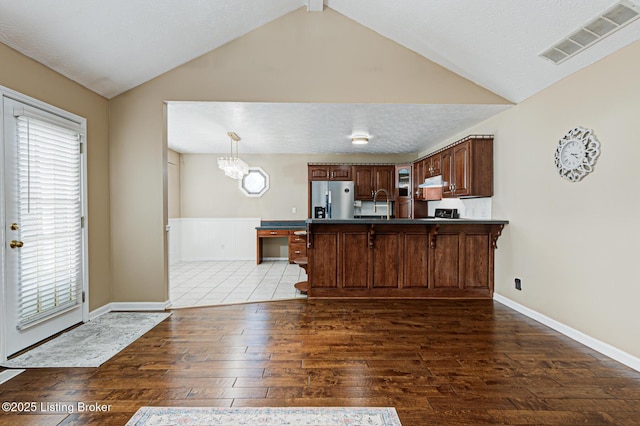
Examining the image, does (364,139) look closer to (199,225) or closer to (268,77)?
(268,77)

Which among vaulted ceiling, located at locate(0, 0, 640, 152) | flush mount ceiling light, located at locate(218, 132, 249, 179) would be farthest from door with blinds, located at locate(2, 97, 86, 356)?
flush mount ceiling light, located at locate(218, 132, 249, 179)

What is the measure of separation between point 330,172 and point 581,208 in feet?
14.8

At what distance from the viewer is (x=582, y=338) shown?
266 centimetres

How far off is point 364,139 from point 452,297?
2779 mm

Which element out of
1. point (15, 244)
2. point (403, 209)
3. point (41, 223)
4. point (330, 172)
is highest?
point (330, 172)

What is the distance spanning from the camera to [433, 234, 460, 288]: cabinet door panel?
399 centimetres

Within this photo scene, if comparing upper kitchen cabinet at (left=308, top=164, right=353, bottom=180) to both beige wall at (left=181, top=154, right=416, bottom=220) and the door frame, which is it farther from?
the door frame

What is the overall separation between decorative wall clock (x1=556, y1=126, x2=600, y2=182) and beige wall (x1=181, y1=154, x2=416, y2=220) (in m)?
4.77

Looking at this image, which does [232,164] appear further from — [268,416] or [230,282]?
[268,416]

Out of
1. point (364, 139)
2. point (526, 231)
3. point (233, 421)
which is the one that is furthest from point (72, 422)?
point (364, 139)

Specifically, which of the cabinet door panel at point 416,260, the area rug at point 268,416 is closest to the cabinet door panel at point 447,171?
the cabinet door panel at point 416,260

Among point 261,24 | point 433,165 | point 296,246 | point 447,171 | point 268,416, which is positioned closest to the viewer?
point 268,416

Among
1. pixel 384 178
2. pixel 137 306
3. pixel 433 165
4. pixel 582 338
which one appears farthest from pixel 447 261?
pixel 137 306

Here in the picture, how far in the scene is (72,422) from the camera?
5.47 feet
